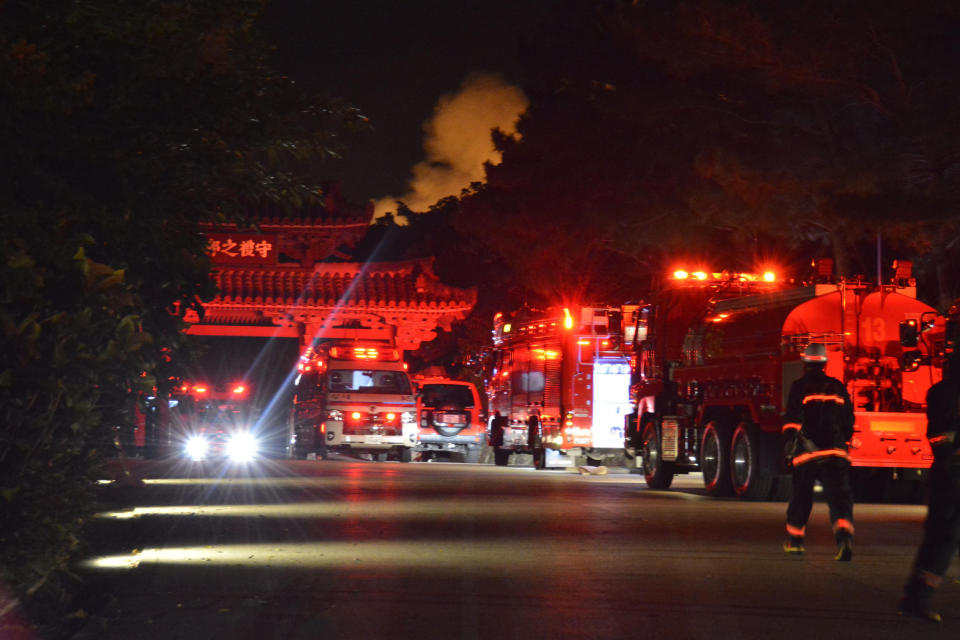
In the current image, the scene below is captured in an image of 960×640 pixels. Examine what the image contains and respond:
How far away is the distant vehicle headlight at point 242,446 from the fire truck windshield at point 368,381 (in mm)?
5628

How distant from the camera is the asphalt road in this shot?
9.52 meters

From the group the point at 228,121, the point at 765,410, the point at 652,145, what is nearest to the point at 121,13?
the point at 228,121

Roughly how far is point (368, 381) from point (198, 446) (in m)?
5.83

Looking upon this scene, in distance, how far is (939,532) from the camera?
9.72 metres

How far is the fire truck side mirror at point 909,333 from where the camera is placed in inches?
803

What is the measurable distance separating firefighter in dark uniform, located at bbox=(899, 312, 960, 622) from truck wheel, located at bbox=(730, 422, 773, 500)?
12.1m

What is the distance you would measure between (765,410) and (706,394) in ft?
8.50

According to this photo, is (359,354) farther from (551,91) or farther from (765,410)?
(765,410)

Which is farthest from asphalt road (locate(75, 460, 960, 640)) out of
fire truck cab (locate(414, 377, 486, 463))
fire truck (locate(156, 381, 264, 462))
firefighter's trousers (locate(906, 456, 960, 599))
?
fire truck cab (locate(414, 377, 486, 463))

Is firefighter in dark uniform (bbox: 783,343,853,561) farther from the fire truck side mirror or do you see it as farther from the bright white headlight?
the bright white headlight

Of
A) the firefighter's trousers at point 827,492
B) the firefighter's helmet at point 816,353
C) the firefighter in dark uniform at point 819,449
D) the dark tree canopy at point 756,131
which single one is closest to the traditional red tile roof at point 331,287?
the dark tree canopy at point 756,131

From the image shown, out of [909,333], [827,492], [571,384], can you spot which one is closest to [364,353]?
[571,384]

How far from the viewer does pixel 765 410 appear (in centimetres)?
2202

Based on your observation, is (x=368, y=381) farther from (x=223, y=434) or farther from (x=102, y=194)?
(x=102, y=194)
